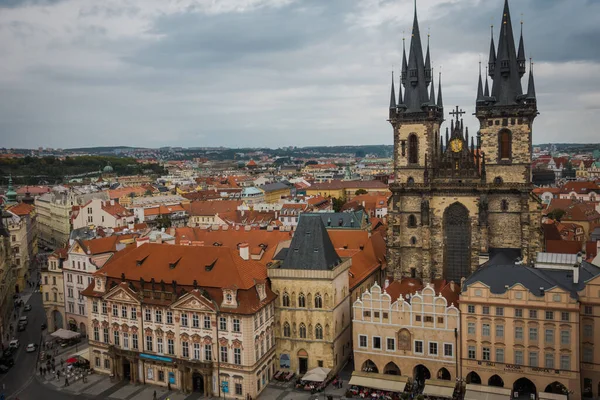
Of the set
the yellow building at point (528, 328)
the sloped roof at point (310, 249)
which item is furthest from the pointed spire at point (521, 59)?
the sloped roof at point (310, 249)

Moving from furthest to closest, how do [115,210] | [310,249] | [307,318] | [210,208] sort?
[210,208] < [115,210] < [310,249] < [307,318]

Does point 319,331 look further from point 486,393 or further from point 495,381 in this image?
point 495,381

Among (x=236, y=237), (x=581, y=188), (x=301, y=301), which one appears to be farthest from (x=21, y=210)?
(x=581, y=188)

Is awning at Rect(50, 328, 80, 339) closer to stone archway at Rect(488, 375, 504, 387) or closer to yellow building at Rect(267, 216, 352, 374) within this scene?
yellow building at Rect(267, 216, 352, 374)

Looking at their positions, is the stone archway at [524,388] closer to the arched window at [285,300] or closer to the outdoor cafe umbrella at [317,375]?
the outdoor cafe umbrella at [317,375]

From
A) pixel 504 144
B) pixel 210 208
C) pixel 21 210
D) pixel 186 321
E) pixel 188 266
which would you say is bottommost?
pixel 186 321

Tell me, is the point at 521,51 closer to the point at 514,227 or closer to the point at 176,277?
the point at 514,227
